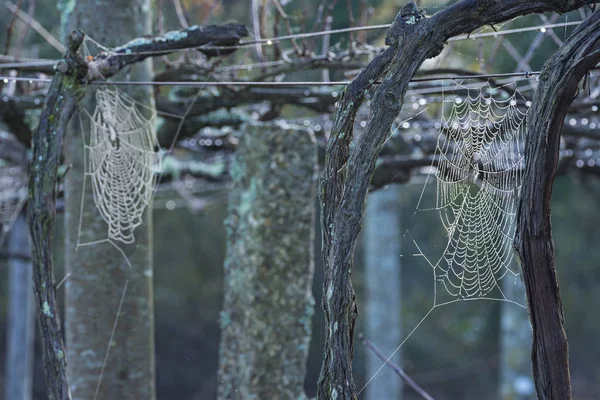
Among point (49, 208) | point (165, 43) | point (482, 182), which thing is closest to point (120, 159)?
point (165, 43)

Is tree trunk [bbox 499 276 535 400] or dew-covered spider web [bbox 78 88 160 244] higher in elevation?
dew-covered spider web [bbox 78 88 160 244]

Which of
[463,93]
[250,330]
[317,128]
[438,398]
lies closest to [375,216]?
[317,128]

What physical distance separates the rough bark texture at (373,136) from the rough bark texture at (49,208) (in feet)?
5.00

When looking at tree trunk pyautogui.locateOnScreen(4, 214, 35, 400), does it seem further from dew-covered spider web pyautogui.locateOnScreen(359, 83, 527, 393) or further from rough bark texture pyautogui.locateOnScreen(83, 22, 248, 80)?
rough bark texture pyautogui.locateOnScreen(83, 22, 248, 80)

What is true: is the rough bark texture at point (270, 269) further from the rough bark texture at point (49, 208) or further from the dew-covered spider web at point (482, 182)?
the rough bark texture at point (49, 208)

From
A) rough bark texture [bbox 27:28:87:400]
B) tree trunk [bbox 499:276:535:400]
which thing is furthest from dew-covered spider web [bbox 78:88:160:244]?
tree trunk [bbox 499:276:535:400]

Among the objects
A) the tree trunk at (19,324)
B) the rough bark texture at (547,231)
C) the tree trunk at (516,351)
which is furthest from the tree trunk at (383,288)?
the rough bark texture at (547,231)

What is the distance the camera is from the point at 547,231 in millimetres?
2365

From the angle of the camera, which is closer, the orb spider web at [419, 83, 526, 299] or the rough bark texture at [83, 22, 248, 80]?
the orb spider web at [419, 83, 526, 299]

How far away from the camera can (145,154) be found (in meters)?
4.96

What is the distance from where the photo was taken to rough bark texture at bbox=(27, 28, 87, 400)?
358cm

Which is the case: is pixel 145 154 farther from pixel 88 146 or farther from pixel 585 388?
pixel 585 388

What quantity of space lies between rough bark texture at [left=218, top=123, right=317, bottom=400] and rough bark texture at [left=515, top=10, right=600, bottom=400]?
2.38m

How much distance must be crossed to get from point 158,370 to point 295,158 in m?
13.6
